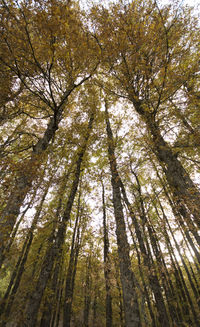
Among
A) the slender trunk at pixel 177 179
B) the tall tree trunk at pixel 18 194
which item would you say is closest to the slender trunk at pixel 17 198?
the tall tree trunk at pixel 18 194

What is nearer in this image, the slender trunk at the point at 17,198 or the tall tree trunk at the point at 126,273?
the slender trunk at the point at 17,198

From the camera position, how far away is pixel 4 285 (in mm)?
21672

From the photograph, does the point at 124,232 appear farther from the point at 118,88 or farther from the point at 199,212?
the point at 118,88

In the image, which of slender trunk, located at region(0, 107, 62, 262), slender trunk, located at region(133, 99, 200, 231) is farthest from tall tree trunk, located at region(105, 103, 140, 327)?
slender trunk, located at region(0, 107, 62, 262)

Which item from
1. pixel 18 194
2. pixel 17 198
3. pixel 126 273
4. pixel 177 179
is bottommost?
pixel 126 273

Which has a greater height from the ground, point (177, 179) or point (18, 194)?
point (177, 179)

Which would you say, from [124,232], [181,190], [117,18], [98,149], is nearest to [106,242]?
[124,232]

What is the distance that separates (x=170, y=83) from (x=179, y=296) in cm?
1725

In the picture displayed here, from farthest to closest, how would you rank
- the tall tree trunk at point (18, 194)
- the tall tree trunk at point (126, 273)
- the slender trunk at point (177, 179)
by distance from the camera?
the tall tree trunk at point (126, 273), the tall tree trunk at point (18, 194), the slender trunk at point (177, 179)

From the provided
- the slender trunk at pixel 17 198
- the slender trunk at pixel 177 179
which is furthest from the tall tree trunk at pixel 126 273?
the slender trunk at pixel 17 198

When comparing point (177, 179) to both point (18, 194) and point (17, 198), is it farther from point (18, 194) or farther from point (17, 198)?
point (17, 198)

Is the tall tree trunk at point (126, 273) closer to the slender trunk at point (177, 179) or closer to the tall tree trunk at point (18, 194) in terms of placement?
the slender trunk at point (177, 179)

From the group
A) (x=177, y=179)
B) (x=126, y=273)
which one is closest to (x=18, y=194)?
(x=126, y=273)

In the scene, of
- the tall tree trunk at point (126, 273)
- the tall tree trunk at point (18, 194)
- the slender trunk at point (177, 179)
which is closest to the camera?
the slender trunk at point (177, 179)
